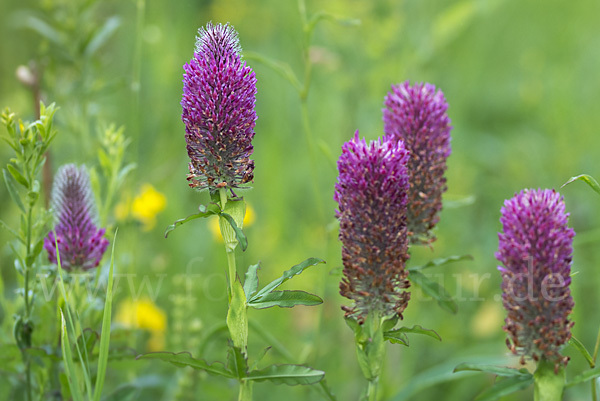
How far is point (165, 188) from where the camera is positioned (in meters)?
4.79

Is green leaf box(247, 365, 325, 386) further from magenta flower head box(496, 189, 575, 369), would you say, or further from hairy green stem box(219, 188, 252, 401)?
magenta flower head box(496, 189, 575, 369)

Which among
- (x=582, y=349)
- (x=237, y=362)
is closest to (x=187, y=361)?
(x=237, y=362)

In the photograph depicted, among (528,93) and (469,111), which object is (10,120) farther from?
(469,111)

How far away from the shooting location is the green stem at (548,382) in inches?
76.0

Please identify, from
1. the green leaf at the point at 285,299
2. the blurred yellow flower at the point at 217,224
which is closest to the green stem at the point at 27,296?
the green leaf at the point at 285,299

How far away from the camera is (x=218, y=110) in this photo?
1922mm

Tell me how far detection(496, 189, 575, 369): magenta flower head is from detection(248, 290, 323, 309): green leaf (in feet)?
1.71

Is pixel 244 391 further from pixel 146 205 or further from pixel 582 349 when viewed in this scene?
pixel 146 205

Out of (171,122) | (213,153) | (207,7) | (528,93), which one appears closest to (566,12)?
(528,93)

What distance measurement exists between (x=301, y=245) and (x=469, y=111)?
8.61ft

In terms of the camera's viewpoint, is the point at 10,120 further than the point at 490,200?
No

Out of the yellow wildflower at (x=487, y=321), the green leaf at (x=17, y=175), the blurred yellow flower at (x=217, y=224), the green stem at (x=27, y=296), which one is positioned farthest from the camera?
the blurred yellow flower at (x=217, y=224)

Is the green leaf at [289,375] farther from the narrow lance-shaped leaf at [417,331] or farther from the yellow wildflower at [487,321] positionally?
the yellow wildflower at [487,321]

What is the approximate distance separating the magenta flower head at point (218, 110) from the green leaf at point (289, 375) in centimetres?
53
